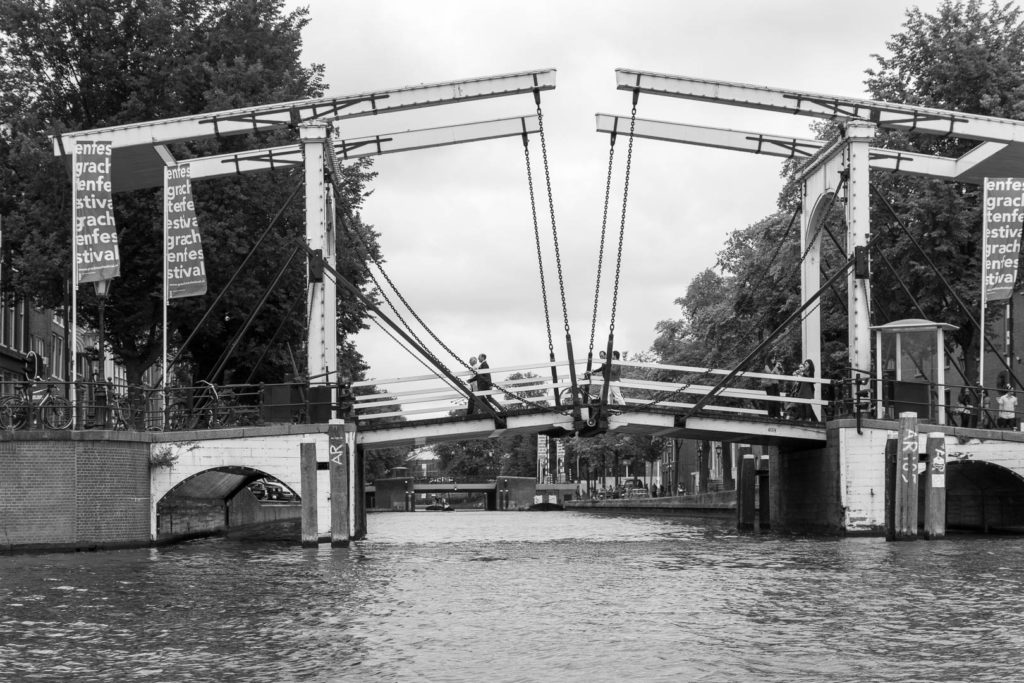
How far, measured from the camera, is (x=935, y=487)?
25609 millimetres

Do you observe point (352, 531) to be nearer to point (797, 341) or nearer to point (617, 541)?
point (617, 541)

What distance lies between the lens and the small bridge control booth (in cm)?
2819

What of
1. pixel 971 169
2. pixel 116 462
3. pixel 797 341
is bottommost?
pixel 116 462

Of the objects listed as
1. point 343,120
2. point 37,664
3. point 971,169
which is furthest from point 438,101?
point 37,664

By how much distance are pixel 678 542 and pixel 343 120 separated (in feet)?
34.9

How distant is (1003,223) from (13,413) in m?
19.0

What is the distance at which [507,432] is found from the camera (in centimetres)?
2975

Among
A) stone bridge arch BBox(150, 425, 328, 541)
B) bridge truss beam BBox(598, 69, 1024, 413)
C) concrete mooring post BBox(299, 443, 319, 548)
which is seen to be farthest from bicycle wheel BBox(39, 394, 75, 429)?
bridge truss beam BBox(598, 69, 1024, 413)

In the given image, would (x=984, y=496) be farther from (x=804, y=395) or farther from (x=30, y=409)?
(x=30, y=409)

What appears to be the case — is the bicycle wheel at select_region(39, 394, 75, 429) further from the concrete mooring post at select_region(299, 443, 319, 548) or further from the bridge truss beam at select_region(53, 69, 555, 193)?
the bridge truss beam at select_region(53, 69, 555, 193)

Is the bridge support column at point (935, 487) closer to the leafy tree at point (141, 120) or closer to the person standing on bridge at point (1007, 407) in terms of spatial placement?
the person standing on bridge at point (1007, 407)

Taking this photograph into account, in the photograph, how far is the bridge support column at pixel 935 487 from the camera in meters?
25.4

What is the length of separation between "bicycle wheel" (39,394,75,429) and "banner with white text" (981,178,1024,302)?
690 inches

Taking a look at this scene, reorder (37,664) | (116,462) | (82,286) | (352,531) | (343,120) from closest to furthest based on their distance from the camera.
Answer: (37,664), (116,462), (352,531), (343,120), (82,286)
